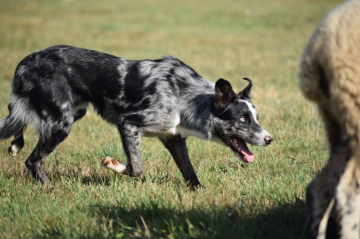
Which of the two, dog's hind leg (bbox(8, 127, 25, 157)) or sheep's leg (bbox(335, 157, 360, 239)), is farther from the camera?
dog's hind leg (bbox(8, 127, 25, 157))

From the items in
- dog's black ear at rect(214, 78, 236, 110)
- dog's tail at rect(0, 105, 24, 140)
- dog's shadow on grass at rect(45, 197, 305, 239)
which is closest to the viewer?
dog's shadow on grass at rect(45, 197, 305, 239)

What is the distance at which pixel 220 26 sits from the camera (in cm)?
2625

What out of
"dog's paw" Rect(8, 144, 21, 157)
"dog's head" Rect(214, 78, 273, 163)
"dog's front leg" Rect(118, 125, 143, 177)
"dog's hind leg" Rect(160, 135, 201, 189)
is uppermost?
"dog's head" Rect(214, 78, 273, 163)

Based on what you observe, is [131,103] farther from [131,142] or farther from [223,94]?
[223,94]

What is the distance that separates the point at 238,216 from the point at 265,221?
0.22 meters

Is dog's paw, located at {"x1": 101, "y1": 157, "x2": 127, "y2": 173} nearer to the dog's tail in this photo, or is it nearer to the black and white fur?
the black and white fur

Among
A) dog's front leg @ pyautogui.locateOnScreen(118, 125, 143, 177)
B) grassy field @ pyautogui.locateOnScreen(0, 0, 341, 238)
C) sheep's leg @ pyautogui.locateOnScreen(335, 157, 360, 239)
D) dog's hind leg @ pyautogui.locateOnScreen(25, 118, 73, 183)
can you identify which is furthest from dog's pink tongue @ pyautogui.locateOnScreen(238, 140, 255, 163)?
sheep's leg @ pyautogui.locateOnScreen(335, 157, 360, 239)

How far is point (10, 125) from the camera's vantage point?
6.00 m

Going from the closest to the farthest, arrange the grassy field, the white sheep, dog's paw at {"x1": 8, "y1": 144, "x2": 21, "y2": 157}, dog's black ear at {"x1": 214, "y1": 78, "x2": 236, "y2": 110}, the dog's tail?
the white sheep, the grassy field, dog's black ear at {"x1": 214, "y1": 78, "x2": 236, "y2": 110}, the dog's tail, dog's paw at {"x1": 8, "y1": 144, "x2": 21, "y2": 157}

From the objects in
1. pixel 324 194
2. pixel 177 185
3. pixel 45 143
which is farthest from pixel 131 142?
pixel 324 194

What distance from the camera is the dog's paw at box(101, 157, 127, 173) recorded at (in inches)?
204

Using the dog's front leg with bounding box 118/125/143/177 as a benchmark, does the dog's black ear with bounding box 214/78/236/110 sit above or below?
above

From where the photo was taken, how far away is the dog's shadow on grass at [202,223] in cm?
362

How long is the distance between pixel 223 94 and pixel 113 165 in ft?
4.82
